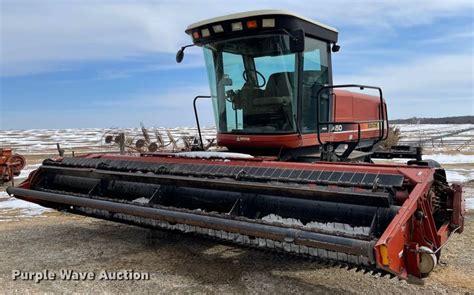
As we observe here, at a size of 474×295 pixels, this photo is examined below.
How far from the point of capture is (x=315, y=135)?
588 centimetres

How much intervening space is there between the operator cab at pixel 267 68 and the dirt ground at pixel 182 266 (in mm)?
1664

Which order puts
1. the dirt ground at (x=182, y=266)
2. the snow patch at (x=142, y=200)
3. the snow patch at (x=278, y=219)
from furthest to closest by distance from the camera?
the snow patch at (x=142, y=200) < the dirt ground at (x=182, y=266) < the snow patch at (x=278, y=219)

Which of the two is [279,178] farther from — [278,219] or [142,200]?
[142,200]

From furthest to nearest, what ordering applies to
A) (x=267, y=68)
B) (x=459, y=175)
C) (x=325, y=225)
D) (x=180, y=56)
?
1. (x=459, y=175)
2. (x=180, y=56)
3. (x=267, y=68)
4. (x=325, y=225)

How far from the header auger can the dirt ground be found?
1.57ft

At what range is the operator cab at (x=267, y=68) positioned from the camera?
543 centimetres

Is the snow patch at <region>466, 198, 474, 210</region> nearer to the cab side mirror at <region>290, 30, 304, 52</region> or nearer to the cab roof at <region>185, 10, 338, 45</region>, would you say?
the cab roof at <region>185, 10, 338, 45</region>

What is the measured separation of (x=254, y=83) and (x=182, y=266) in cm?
244

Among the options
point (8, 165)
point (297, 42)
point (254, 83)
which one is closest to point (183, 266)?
point (254, 83)

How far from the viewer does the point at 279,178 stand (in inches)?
162

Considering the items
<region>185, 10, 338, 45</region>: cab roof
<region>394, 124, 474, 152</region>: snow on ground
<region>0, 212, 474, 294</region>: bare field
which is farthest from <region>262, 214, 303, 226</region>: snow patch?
<region>394, 124, 474, 152</region>: snow on ground

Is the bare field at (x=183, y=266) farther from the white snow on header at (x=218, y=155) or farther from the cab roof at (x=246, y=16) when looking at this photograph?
the cab roof at (x=246, y=16)

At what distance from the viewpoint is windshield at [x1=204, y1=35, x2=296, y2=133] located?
556cm

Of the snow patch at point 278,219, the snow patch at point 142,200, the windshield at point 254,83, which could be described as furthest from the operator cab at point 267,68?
the snow patch at point 278,219
